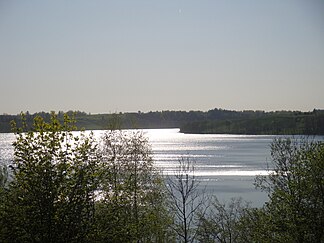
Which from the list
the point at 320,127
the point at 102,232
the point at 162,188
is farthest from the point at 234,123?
the point at 102,232

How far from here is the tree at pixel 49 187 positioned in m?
11.2

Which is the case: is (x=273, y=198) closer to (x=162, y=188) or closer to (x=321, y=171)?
(x=321, y=171)

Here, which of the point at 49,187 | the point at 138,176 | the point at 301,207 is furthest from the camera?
the point at 138,176

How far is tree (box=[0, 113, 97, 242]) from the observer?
11250 mm

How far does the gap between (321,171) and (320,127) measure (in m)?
103

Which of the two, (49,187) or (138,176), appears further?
(138,176)

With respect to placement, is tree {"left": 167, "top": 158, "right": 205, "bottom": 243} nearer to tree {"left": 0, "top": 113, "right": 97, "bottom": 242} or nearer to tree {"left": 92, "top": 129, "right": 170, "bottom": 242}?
tree {"left": 92, "top": 129, "right": 170, "bottom": 242}

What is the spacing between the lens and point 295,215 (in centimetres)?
1597

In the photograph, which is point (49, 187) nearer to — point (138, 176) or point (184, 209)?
point (184, 209)

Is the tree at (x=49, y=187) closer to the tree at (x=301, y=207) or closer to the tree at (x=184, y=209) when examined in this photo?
the tree at (x=301, y=207)

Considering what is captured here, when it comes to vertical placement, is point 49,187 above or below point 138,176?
above

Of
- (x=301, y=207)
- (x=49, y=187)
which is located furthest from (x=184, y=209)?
(x=49, y=187)

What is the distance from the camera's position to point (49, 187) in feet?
37.8

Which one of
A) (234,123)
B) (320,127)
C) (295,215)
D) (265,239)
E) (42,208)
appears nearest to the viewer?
(42,208)
